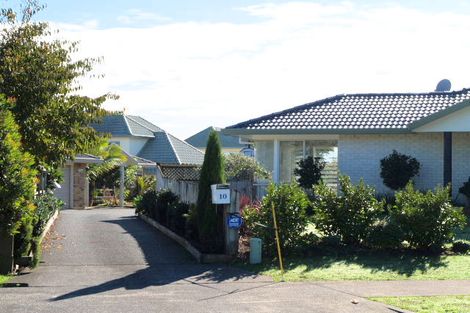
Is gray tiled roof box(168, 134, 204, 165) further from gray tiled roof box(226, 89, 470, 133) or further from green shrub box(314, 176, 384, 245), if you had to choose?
green shrub box(314, 176, 384, 245)

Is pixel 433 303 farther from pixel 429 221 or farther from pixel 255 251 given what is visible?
pixel 429 221

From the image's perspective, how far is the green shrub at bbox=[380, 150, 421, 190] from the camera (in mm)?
21484

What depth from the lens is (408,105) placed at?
23797 millimetres

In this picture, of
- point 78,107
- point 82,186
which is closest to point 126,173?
point 82,186

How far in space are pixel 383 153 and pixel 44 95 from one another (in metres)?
11.4

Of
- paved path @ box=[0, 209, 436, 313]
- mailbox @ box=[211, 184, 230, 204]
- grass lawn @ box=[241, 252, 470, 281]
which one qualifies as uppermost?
mailbox @ box=[211, 184, 230, 204]

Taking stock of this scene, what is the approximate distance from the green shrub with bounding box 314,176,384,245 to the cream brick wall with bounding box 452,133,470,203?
7.38m

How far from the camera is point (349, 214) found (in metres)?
15.1

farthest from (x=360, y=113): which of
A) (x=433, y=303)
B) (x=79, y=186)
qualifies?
(x=79, y=186)

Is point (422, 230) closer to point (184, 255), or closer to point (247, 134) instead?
point (184, 255)

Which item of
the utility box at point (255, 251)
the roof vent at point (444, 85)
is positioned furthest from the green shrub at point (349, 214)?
the roof vent at point (444, 85)

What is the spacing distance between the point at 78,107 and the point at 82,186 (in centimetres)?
2007

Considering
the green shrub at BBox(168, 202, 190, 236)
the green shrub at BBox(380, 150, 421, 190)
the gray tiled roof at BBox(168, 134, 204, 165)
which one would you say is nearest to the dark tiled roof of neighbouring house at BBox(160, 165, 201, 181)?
the green shrub at BBox(168, 202, 190, 236)

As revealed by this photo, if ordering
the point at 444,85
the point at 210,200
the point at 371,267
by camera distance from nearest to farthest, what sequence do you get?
the point at 371,267 → the point at 210,200 → the point at 444,85
